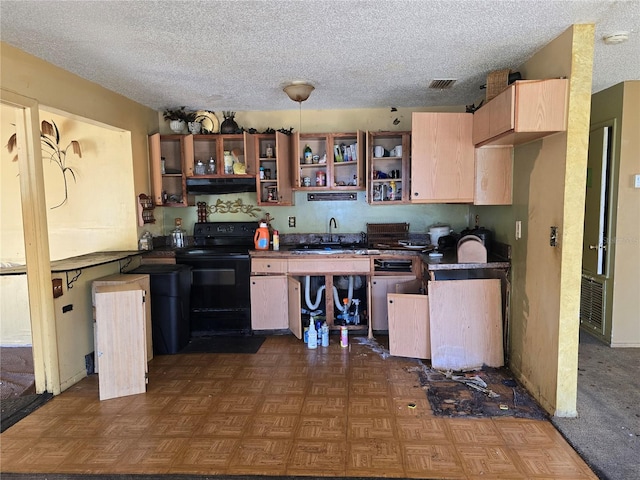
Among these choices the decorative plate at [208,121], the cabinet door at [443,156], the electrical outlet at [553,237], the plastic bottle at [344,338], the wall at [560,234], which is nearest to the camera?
the wall at [560,234]

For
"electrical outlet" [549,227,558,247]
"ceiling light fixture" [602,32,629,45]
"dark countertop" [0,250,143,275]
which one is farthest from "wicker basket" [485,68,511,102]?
"dark countertop" [0,250,143,275]

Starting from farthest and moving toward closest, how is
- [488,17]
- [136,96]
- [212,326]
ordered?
1. [212,326]
2. [136,96]
3. [488,17]

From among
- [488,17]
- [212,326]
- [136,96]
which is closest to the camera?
[488,17]

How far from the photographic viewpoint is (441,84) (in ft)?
11.6

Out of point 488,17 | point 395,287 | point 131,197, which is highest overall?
point 488,17

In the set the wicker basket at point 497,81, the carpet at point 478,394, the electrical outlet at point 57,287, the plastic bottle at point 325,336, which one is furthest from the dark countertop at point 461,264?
the electrical outlet at point 57,287

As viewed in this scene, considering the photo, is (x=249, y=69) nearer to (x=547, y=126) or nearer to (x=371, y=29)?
(x=371, y=29)

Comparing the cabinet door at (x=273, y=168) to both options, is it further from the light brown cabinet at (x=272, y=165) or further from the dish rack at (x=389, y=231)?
the dish rack at (x=389, y=231)

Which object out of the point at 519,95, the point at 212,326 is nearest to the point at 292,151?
the point at 212,326

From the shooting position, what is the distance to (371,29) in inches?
93.1

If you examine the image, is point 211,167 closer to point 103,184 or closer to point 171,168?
point 171,168

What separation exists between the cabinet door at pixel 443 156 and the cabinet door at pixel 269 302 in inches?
65.5

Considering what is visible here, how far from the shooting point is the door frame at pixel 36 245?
107 inches

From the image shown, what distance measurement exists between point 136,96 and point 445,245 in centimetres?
333
